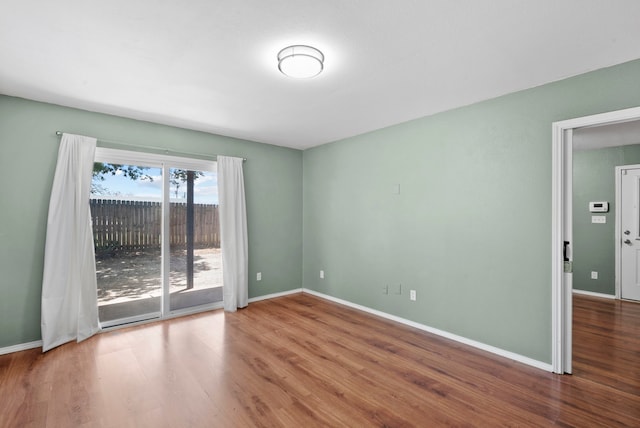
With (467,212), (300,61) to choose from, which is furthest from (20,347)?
(467,212)

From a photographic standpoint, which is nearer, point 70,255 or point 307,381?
point 307,381

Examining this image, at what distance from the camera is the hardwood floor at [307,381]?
2.07 m

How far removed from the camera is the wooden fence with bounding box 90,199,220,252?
143 inches

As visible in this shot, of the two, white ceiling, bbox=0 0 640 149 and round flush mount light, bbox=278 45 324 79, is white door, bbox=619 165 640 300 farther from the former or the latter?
round flush mount light, bbox=278 45 324 79

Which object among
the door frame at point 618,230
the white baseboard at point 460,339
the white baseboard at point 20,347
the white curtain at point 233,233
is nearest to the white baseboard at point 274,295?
the white curtain at point 233,233

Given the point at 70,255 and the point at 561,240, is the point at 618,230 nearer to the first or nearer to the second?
the point at 561,240

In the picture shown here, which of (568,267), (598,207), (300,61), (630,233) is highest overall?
(300,61)

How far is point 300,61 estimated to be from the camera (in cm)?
225

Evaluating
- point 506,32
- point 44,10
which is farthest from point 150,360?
point 506,32

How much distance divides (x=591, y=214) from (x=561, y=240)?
3.81 meters

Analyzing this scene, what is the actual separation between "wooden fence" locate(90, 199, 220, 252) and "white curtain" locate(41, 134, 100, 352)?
198 millimetres

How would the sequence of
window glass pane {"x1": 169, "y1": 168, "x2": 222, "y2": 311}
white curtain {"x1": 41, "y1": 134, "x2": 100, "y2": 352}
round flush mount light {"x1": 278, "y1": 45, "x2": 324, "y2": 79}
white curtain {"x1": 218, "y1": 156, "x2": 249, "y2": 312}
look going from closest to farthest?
round flush mount light {"x1": 278, "y1": 45, "x2": 324, "y2": 79} → white curtain {"x1": 41, "y1": 134, "x2": 100, "y2": 352} → window glass pane {"x1": 169, "y1": 168, "x2": 222, "y2": 311} → white curtain {"x1": 218, "y1": 156, "x2": 249, "y2": 312}

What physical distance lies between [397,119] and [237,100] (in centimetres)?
198

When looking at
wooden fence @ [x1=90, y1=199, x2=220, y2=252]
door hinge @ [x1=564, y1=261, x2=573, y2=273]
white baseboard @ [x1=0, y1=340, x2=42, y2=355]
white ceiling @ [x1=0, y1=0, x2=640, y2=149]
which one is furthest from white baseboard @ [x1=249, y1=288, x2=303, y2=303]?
door hinge @ [x1=564, y1=261, x2=573, y2=273]
